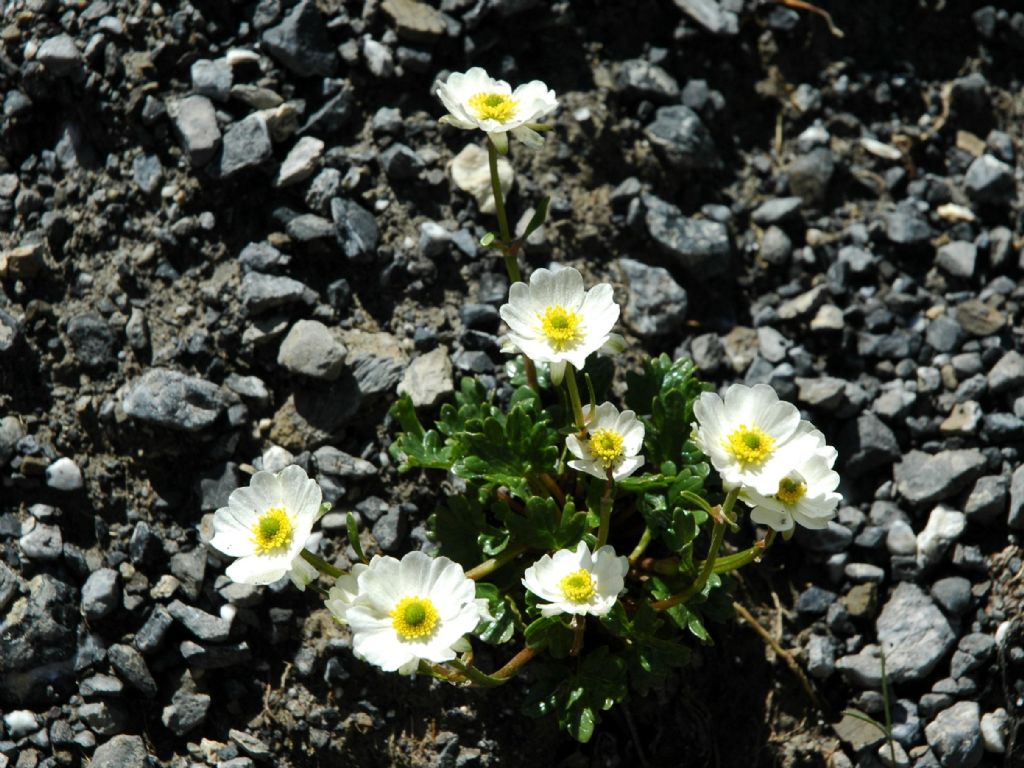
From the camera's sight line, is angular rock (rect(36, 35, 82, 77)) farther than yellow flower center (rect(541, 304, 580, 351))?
Yes

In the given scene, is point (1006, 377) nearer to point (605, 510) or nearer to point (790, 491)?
point (790, 491)

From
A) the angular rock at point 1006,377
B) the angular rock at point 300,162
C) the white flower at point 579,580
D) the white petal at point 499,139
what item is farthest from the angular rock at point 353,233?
the angular rock at point 1006,377

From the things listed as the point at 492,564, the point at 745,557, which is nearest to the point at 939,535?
the point at 745,557

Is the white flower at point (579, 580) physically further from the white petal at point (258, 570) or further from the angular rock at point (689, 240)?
the angular rock at point (689, 240)

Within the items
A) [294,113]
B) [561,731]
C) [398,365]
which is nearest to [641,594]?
[561,731]

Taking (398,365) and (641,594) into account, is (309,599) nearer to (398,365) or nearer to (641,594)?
(398,365)

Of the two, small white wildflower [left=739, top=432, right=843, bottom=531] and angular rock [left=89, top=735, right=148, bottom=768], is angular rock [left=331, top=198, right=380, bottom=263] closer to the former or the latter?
small white wildflower [left=739, top=432, right=843, bottom=531]

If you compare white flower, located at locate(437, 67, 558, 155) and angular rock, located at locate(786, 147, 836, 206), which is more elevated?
white flower, located at locate(437, 67, 558, 155)

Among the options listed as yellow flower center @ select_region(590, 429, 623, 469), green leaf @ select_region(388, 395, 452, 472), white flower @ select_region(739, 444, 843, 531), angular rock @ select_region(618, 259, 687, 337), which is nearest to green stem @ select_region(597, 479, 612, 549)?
yellow flower center @ select_region(590, 429, 623, 469)
